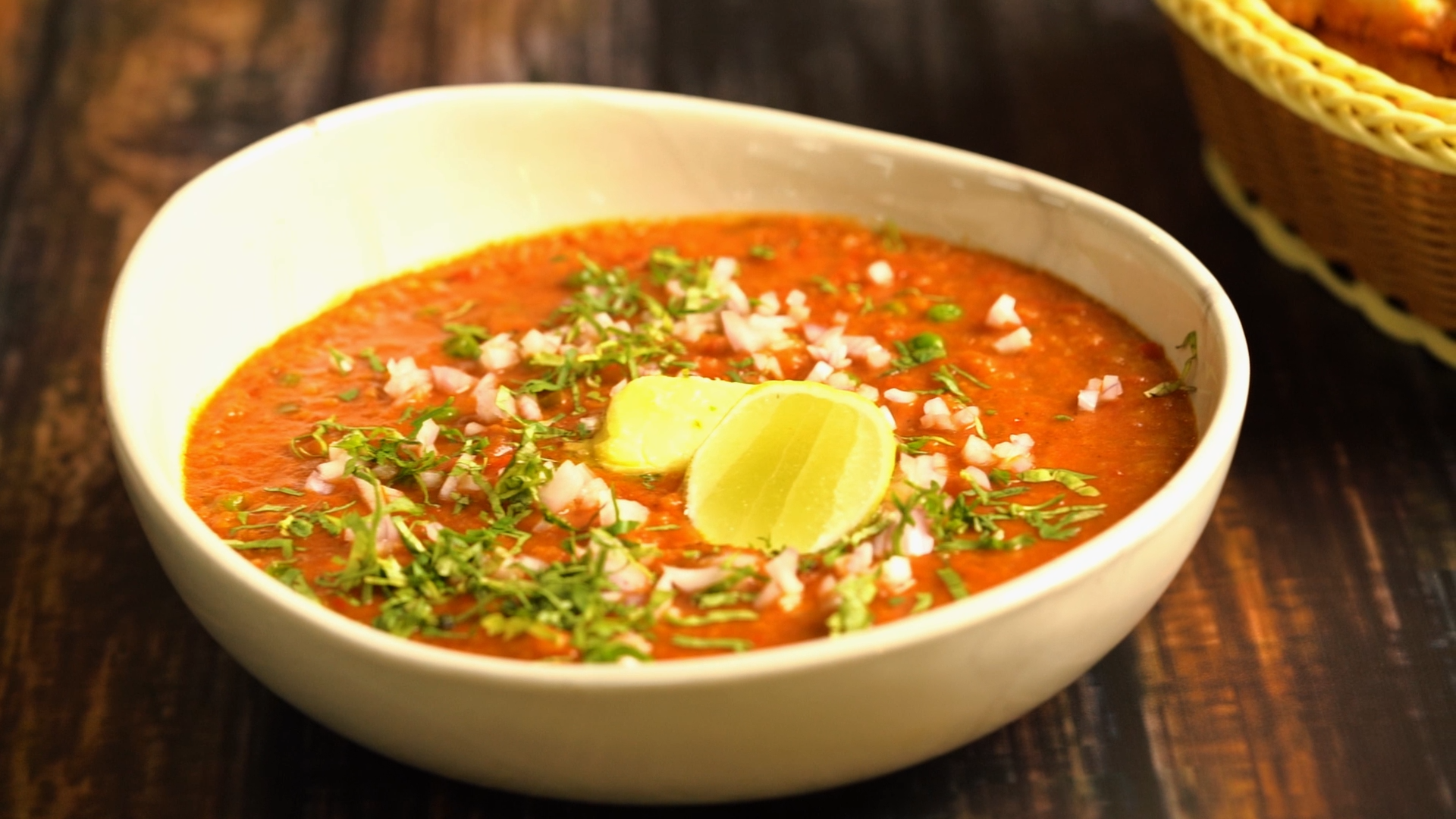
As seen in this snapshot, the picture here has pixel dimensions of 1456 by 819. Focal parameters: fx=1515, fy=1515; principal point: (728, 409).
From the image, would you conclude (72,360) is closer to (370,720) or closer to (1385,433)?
(370,720)

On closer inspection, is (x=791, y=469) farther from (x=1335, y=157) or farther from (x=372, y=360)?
(x=1335, y=157)

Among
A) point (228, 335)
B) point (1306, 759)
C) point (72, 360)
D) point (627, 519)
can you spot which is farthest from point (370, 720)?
point (72, 360)

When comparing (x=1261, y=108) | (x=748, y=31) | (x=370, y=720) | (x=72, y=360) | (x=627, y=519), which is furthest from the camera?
(x=748, y=31)

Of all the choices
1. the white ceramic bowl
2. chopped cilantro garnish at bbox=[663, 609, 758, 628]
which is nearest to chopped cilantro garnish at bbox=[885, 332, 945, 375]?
the white ceramic bowl

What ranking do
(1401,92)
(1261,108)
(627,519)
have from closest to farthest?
(627,519) < (1401,92) < (1261,108)

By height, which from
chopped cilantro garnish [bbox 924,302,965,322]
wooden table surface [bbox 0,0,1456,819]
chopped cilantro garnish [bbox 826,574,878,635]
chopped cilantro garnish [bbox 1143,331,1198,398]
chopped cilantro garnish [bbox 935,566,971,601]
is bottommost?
wooden table surface [bbox 0,0,1456,819]

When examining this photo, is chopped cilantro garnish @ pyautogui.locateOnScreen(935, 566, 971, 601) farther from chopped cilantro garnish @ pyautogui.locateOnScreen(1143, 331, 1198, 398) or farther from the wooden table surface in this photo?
chopped cilantro garnish @ pyautogui.locateOnScreen(1143, 331, 1198, 398)

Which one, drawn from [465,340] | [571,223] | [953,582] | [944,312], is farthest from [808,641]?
[571,223]
